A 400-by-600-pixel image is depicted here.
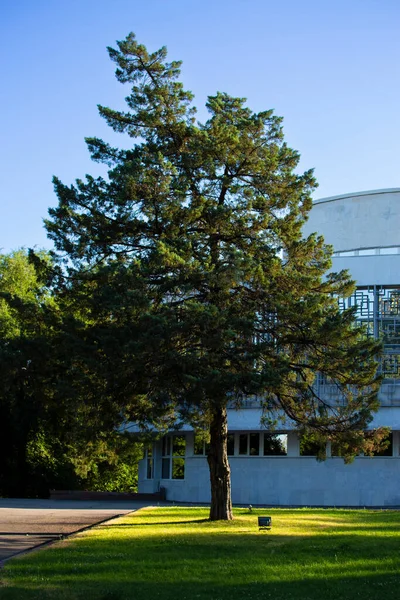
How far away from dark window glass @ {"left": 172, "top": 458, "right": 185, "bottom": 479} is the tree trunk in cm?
1841

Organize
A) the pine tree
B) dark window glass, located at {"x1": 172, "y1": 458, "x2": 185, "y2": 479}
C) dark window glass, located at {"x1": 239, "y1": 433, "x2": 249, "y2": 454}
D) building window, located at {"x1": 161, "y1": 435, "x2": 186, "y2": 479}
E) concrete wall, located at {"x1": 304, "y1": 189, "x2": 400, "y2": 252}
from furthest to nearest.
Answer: building window, located at {"x1": 161, "y1": 435, "x2": 186, "y2": 479} < dark window glass, located at {"x1": 172, "y1": 458, "x2": 185, "y2": 479} < dark window glass, located at {"x1": 239, "y1": 433, "x2": 249, "y2": 454} < concrete wall, located at {"x1": 304, "y1": 189, "x2": 400, "y2": 252} < the pine tree

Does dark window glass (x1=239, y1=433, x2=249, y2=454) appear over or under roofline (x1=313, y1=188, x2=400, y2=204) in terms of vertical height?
under

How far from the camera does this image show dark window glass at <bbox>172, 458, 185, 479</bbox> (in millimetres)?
39000

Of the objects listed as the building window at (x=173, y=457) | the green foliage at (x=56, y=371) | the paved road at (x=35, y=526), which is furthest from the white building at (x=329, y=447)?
the green foliage at (x=56, y=371)

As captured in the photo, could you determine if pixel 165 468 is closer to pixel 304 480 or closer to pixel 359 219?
pixel 304 480

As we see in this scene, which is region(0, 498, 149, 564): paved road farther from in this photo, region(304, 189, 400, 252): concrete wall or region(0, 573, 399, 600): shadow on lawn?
region(304, 189, 400, 252): concrete wall

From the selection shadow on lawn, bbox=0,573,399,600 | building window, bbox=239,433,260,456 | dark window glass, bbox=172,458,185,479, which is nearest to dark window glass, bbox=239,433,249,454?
building window, bbox=239,433,260,456

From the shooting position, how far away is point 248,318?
18719 mm

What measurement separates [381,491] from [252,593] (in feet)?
80.7

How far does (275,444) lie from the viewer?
35875 mm

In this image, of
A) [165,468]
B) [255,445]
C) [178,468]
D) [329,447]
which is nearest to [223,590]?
[329,447]

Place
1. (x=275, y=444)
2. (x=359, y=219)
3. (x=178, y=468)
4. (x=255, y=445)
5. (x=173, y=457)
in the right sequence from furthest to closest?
(x=173, y=457), (x=178, y=468), (x=359, y=219), (x=255, y=445), (x=275, y=444)

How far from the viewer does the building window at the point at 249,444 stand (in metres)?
36.3

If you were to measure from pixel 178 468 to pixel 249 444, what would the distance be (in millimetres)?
4668
